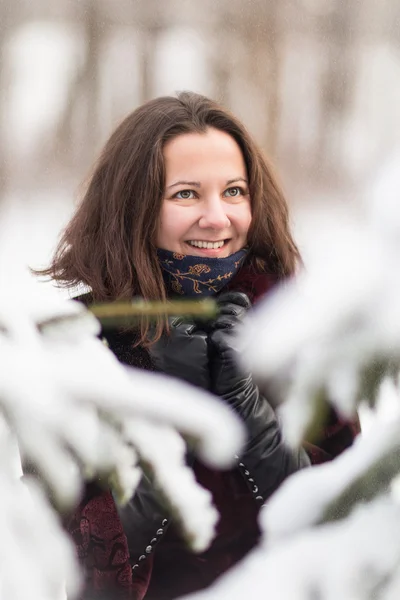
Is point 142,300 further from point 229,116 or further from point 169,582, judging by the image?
point 169,582

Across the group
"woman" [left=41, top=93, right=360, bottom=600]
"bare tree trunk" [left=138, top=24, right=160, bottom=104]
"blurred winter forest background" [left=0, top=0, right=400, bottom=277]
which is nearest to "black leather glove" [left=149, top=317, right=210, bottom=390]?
"woman" [left=41, top=93, right=360, bottom=600]

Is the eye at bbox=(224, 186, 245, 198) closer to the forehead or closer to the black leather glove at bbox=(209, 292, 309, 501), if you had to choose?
the forehead

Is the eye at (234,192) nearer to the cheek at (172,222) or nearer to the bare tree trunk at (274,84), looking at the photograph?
the cheek at (172,222)

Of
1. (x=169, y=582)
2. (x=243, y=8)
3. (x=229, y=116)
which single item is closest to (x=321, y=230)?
(x=229, y=116)

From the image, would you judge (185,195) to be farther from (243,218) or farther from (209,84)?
(209,84)

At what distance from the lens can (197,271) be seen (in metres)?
0.87

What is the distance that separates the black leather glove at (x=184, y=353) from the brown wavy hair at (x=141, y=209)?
22 mm

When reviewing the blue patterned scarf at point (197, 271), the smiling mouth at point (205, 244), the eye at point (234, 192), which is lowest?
the blue patterned scarf at point (197, 271)

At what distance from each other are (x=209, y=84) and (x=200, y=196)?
261mm

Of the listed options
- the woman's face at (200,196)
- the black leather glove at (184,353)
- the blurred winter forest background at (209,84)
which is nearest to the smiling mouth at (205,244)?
the woman's face at (200,196)

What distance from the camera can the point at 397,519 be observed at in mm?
940

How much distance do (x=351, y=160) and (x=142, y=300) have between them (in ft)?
1.35

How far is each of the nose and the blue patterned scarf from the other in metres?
0.04

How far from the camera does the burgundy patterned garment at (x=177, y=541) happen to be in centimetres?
91
